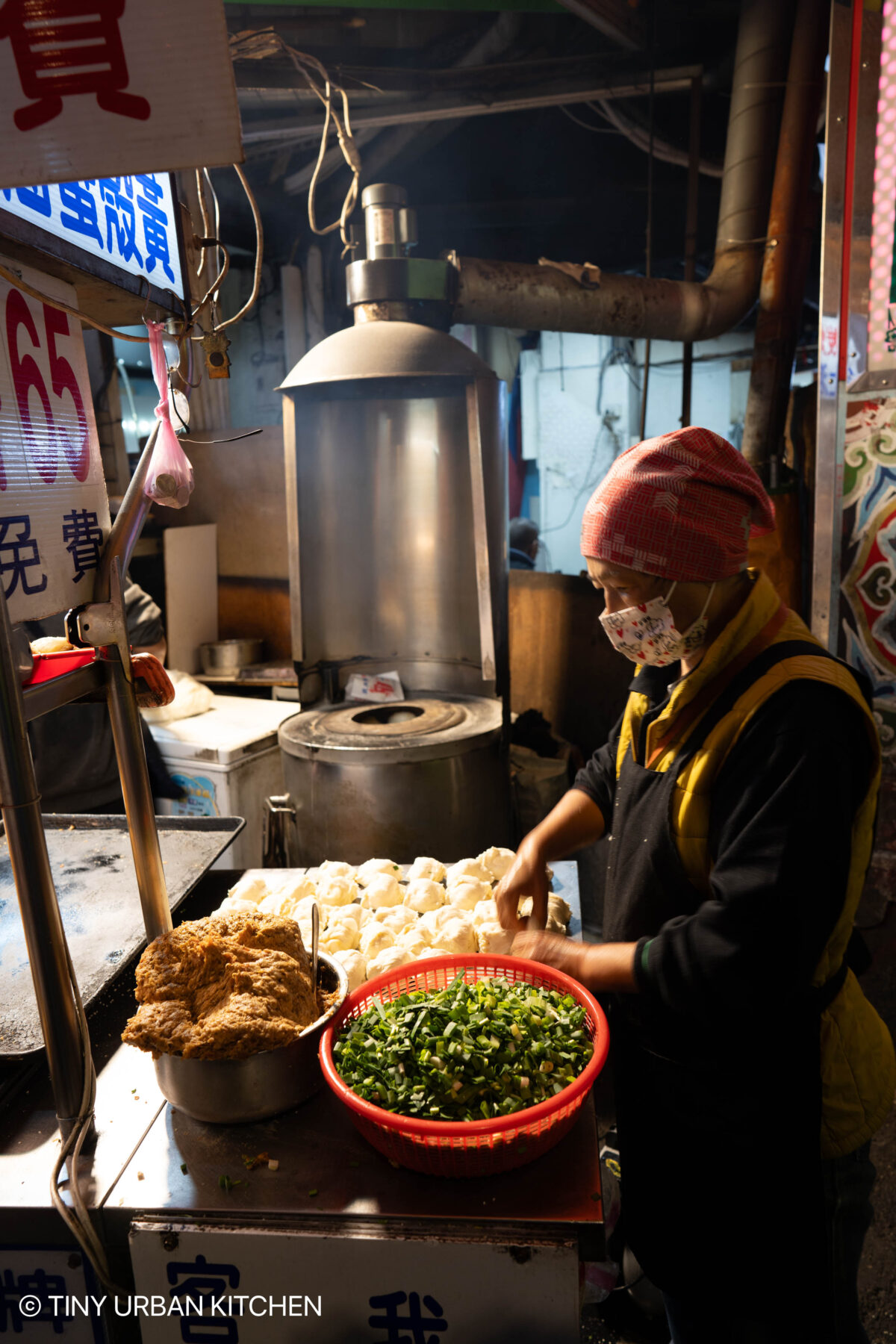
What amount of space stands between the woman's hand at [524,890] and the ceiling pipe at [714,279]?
3.57m

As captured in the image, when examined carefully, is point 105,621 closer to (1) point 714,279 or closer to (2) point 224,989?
(2) point 224,989

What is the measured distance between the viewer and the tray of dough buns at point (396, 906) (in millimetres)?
2145

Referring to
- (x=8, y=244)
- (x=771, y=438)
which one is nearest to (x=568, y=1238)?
(x=8, y=244)

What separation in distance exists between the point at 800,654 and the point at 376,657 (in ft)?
11.5

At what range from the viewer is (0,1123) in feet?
5.53

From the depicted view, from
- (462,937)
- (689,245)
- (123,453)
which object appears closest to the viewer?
(462,937)

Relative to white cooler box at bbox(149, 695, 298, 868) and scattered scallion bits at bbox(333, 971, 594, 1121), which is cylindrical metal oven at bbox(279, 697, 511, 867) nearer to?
white cooler box at bbox(149, 695, 298, 868)

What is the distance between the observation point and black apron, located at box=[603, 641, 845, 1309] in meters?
1.63

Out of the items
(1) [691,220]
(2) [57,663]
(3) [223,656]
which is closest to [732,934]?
(2) [57,663]

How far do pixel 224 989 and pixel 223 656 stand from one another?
15.1 feet

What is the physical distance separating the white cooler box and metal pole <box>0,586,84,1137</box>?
2.81 meters

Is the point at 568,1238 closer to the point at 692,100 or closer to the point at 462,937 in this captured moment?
the point at 462,937

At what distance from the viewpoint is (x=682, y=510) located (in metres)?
1.65

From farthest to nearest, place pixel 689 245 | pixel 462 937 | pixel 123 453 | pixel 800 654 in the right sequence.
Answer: pixel 123 453
pixel 689 245
pixel 462 937
pixel 800 654
